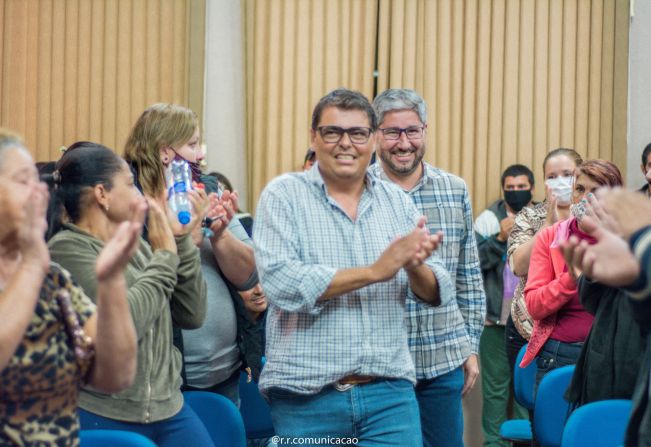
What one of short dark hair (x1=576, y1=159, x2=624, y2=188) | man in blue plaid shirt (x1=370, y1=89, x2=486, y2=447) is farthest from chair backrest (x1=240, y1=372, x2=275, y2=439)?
short dark hair (x1=576, y1=159, x2=624, y2=188)

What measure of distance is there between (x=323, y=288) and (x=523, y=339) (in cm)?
246

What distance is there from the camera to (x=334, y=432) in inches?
98.1

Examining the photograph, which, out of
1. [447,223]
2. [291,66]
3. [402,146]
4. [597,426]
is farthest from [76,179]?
[291,66]

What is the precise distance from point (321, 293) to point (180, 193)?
2.16 ft

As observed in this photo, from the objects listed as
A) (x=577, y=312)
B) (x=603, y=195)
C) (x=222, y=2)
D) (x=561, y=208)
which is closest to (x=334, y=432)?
(x=603, y=195)

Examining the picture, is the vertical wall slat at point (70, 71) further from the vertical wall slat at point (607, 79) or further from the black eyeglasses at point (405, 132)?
the vertical wall slat at point (607, 79)

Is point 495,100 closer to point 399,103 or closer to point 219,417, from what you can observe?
point 399,103

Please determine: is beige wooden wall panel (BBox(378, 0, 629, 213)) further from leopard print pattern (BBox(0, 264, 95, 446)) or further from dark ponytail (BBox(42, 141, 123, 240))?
leopard print pattern (BBox(0, 264, 95, 446))

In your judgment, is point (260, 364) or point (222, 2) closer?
point (260, 364)

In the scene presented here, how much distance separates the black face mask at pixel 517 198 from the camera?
543cm

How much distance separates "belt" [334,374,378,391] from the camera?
2.50 meters

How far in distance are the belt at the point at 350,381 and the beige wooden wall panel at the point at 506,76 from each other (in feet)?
11.2

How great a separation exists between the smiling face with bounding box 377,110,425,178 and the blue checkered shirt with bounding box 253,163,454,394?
59cm

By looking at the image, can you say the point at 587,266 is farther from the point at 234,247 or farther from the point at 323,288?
the point at 234,247
